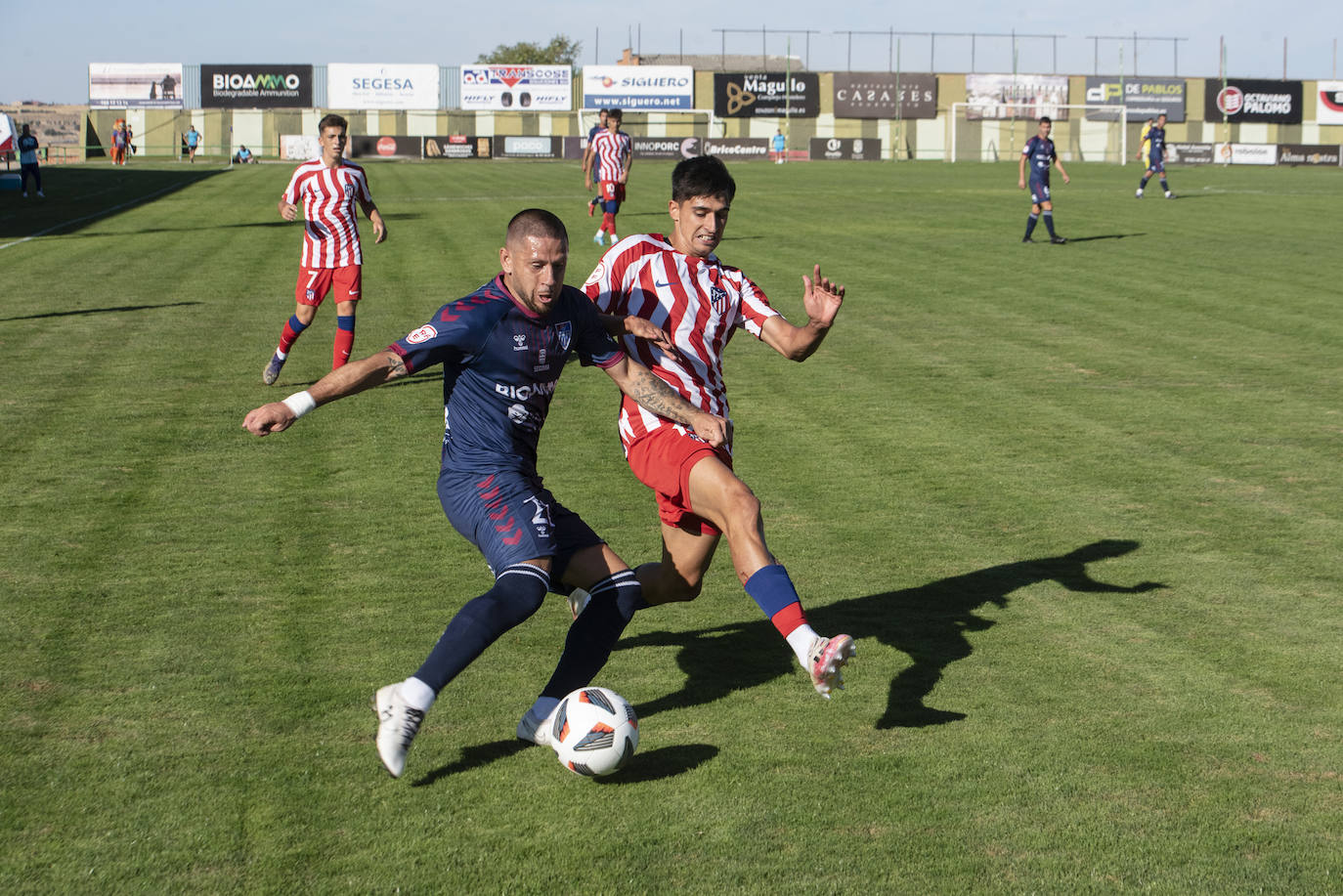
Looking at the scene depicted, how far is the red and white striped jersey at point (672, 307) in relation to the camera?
5.86 metres

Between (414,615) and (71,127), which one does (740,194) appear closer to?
(414,615)

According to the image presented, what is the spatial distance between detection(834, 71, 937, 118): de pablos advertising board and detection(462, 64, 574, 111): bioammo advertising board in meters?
16.9

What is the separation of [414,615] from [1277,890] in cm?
399

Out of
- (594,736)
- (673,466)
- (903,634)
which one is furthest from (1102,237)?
(594,736)

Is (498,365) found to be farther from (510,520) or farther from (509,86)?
(509,86)

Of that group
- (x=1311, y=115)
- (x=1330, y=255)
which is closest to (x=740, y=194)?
(x=1330, y=255)

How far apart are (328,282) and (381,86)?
233 feet

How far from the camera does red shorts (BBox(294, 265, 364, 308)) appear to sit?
12.4 m

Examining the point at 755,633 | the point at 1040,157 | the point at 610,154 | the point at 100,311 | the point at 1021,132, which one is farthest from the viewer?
the point at 1021,132

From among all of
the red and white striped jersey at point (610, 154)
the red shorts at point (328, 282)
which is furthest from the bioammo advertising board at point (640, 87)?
the red shorts at point (328, 282)

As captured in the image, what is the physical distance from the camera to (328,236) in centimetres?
1247

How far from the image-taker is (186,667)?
5.69m

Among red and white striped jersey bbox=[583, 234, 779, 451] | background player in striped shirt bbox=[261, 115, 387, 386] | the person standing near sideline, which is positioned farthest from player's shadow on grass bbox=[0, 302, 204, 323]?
the person standing near sideline

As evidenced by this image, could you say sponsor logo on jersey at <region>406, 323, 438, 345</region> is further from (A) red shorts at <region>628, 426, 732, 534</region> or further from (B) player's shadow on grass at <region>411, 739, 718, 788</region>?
(B) player's shadow on grass at <region>411, 739, 718, 788</region>
